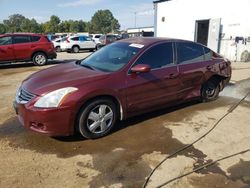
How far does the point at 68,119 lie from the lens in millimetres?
4012

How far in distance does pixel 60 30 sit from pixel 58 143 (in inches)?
4317

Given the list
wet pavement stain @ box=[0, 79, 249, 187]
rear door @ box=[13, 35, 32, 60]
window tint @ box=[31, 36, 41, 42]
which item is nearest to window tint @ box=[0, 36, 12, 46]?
rear door @ box=[13, 35, 32, 60]

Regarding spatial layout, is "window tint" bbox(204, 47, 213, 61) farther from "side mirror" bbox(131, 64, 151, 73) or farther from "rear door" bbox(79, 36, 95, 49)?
"rear door" bbox(79, 36, 95, 49)

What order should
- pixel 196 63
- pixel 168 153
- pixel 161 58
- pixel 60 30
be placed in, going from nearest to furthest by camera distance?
pixel 168 153 < pixel 161 58 < pixel 196 63 < pixel 60 30

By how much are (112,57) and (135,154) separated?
6.43 ft

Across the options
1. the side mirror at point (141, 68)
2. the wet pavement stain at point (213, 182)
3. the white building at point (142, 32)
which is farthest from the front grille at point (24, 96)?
the white building at point (142, 32)

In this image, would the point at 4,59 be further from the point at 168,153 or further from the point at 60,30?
the point at 60,30

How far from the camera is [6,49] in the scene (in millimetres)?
12242

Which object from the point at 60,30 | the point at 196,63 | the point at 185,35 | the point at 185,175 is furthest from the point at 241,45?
the point at 60,30

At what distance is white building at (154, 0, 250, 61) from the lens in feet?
48.8

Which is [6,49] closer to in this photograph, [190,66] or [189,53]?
[189,53]

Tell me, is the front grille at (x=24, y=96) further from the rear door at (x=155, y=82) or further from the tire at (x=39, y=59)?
the tire at (x=39, y=59)

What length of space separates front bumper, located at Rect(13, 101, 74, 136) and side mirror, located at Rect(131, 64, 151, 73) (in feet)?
4.26

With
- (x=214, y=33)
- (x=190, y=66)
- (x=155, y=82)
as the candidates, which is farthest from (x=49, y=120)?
(x=214, y=33)
